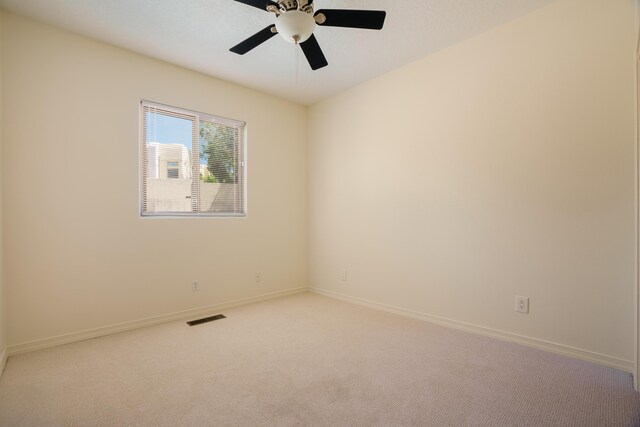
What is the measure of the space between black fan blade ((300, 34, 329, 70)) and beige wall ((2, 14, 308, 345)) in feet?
5.34

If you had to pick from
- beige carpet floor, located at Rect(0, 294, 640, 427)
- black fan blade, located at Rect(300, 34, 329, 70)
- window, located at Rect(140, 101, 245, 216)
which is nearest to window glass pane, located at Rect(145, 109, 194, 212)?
window, located at Rect(140, 101, 245, 216)

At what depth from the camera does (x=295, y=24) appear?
1842mm

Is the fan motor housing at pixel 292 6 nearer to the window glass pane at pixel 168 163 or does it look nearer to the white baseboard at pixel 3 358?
the window glass pane at pixel 168 163

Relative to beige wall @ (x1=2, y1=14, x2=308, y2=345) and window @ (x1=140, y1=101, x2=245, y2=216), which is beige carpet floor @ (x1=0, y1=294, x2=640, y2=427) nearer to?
beige wall @ (x1=2, y1=14, x2=308, y2=345)

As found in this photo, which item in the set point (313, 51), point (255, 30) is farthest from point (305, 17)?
point (255, 30)

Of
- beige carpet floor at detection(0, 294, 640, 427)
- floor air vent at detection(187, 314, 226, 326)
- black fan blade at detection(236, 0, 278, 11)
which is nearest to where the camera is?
beige carpet floor at detection(0, 294, 640, 427)

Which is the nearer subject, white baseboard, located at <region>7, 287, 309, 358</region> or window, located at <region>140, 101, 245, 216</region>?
white baseboard, located at <region>7, 287, 309, 358</region>

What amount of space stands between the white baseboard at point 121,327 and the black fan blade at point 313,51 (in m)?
2.65

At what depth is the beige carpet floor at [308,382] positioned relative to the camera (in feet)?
5.26

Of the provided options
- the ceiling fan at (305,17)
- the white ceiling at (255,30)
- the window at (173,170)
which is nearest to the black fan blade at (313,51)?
the ceiling fan at (305,17)

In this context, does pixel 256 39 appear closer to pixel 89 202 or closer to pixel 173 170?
pixel 173 170

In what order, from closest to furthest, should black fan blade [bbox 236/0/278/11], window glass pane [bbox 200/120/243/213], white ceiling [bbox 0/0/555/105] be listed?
black fan blade [bbox 236/0/278/11], white ceiling [bbox 0/0/555/105], window glass pane [bbox 200/120/243/213]

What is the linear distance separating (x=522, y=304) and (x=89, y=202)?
145 inches

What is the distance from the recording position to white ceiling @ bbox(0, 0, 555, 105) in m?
2.30
